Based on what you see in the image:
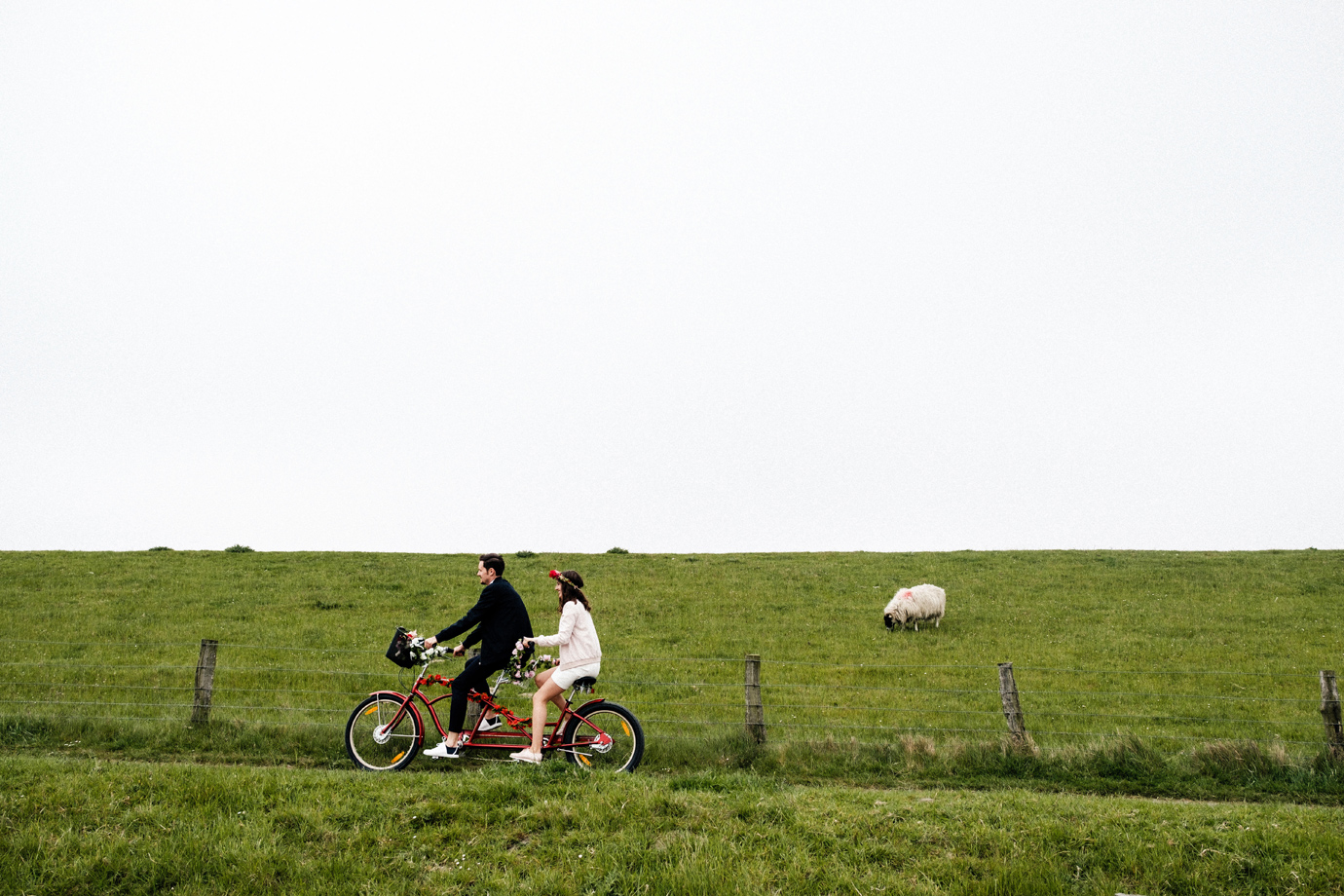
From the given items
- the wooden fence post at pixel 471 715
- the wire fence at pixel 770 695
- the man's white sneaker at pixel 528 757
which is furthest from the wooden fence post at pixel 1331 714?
the wooden fence post at pixel 471 715

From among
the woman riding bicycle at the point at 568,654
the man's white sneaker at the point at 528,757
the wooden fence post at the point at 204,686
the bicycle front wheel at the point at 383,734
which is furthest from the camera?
the wooden fence post at the point at 204,686

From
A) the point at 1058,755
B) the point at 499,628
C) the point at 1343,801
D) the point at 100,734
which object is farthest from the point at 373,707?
the point at 1343,801

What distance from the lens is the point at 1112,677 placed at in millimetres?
16859

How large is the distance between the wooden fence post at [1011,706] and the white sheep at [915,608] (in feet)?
35.6

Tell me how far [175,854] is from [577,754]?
13.8ft

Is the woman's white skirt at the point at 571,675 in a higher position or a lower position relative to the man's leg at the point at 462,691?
higher

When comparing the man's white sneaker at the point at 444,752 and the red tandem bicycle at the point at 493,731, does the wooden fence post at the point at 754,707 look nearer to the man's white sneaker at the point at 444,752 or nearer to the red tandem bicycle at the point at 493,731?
the red tandem bicycle at the point at 493,731

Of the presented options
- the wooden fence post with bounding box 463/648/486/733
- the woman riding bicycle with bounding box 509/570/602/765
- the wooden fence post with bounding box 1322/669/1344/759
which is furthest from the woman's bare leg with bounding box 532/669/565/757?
the wooden fence post with bounding box 1322/669/1344/759

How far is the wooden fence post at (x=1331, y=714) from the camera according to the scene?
10383 mm

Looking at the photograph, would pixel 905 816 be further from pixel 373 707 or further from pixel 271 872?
pixel 373 707

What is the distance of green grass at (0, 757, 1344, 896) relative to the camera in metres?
6.73

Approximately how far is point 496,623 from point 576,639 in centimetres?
102

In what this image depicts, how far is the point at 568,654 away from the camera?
30.6ft

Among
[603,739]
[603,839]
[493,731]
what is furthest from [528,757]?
[603,839]
